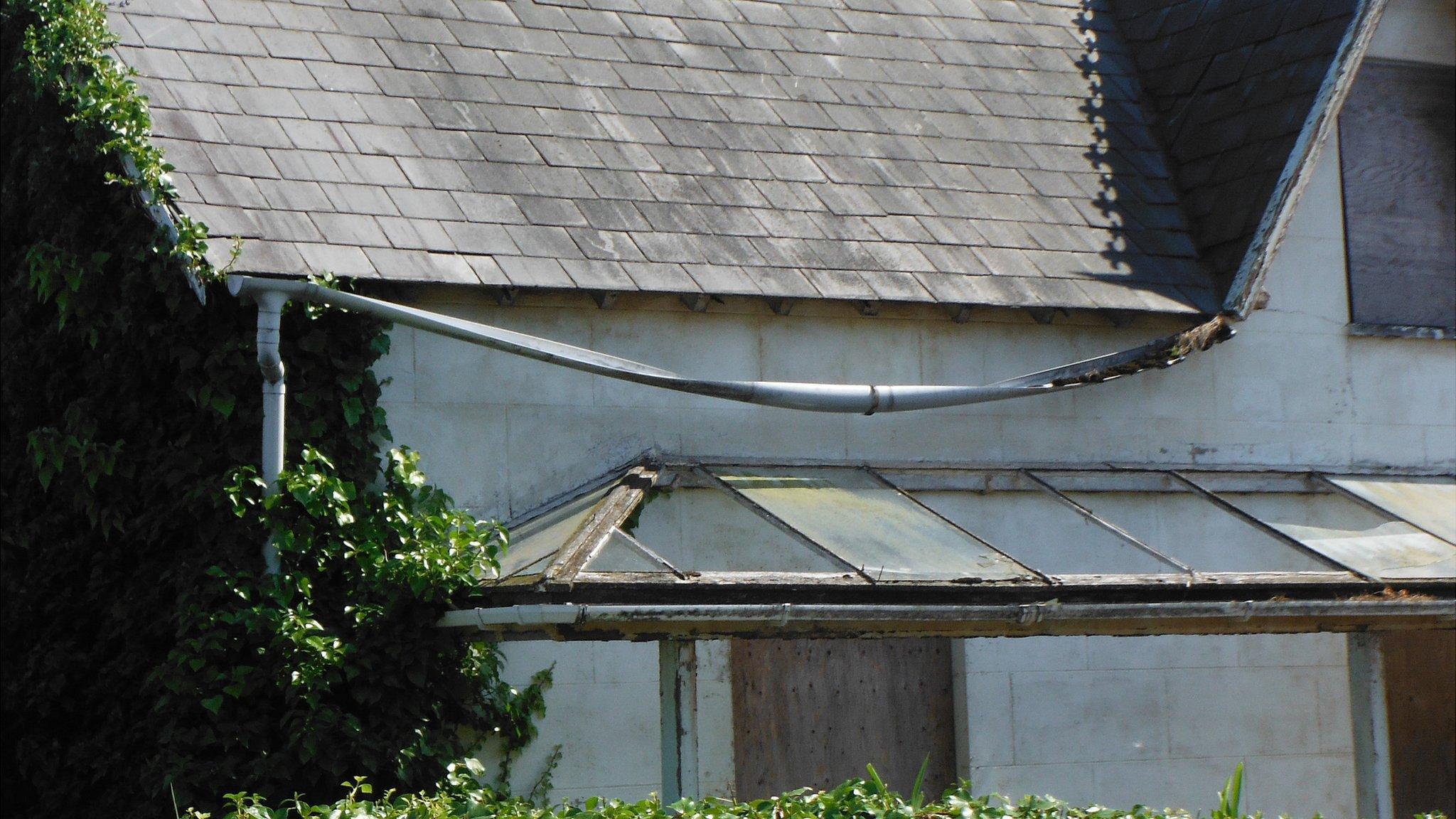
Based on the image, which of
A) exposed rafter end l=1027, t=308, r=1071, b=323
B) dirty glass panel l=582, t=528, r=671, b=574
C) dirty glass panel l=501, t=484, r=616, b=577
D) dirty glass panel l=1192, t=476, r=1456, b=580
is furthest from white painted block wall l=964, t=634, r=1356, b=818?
dirty glass panel l=582, t=528, r=671, b=574

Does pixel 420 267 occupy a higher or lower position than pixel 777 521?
higher

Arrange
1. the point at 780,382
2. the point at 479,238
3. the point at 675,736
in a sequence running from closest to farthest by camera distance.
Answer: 1. the point at 675,736
2. the point at 479,238
3. the point at 780,382

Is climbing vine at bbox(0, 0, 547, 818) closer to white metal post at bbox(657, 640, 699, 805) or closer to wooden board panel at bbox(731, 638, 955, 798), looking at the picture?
white metal post at bbox(657, 640, 699, 805)

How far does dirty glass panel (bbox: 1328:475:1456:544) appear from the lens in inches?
392

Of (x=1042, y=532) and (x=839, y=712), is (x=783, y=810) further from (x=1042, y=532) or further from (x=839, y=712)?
(x=839, y=712)

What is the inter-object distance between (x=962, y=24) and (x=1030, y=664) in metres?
4.68

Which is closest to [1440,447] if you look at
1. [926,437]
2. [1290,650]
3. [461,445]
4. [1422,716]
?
[1290,650]

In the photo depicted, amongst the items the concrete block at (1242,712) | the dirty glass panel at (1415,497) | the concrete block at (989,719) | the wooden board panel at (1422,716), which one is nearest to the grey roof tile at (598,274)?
the concrete block at (989,719)

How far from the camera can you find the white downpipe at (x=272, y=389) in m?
8.03

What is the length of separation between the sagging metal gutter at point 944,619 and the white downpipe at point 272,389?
102 centimetres

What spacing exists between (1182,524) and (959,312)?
1.72m

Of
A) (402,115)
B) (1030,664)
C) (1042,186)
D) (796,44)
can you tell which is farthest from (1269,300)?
(402,115)

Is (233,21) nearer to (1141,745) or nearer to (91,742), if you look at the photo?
(91,742)

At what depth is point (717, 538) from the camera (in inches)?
326
